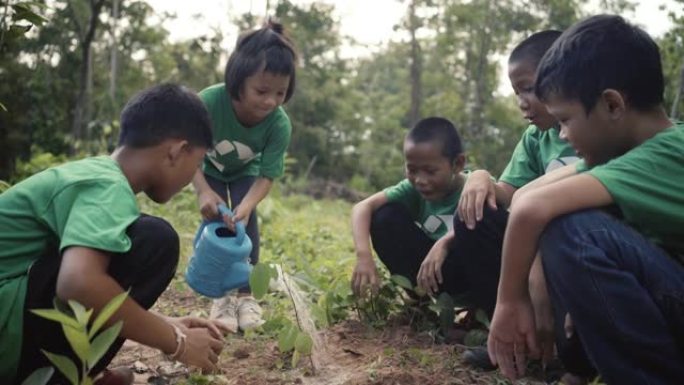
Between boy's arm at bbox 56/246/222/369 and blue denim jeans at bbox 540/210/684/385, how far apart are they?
97 centimetres

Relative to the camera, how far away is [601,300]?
1.40 meters

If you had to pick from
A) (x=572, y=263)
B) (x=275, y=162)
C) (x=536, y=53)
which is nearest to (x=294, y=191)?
(x=275, y=162)

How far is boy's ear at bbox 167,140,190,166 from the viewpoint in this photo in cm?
181

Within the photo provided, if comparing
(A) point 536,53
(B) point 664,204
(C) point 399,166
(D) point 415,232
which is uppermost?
(A) point 536,53

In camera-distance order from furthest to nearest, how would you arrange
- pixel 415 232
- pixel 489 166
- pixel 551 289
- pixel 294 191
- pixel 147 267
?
pixel 489 166, pixel 294 191, pixel 415 232, pixel 147 267, pixel 551 289

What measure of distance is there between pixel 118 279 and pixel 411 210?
57.8 inches

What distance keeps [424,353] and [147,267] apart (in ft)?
3.45

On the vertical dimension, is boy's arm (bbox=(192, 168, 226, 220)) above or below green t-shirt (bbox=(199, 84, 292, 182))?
below

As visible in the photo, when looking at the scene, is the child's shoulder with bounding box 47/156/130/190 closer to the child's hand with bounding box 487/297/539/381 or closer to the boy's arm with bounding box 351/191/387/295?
the child's hand with bounding box 487/297/539/381

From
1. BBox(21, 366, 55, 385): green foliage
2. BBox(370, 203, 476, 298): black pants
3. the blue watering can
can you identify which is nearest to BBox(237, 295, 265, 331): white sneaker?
the blue watering can

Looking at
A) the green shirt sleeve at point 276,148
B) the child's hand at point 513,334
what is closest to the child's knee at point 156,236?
the child's hand at point 513,334

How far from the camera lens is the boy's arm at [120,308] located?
1451 millimetres

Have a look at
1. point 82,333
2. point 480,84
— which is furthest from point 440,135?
point 480,84

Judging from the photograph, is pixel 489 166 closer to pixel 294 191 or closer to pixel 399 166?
pixel 399 166
